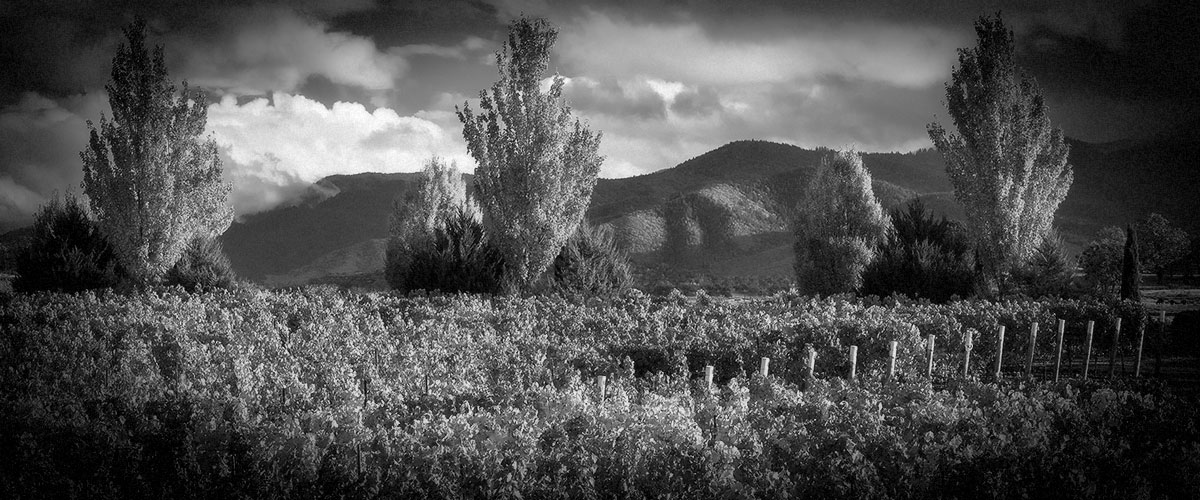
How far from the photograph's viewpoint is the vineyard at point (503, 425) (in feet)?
14.5

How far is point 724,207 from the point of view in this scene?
2453 inches

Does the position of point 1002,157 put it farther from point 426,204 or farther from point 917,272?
point 426,204

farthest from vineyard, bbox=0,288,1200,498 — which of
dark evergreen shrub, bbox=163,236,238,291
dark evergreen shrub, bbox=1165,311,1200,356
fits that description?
dark evergreen shrub, bbox=163,236,238,291

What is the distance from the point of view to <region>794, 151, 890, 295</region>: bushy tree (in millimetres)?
26422

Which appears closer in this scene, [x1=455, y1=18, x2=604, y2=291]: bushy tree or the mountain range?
[x1=455, y1=18, x2=604, y2=291]: bushy tree

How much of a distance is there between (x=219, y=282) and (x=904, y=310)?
17070 millimetres

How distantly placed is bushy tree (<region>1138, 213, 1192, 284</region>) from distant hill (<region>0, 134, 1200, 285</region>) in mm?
8893

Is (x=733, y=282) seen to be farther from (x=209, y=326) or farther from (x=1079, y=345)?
(x=209, y=326)

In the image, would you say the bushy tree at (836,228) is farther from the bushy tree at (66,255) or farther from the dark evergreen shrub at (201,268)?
the bushy tree at (66,255)

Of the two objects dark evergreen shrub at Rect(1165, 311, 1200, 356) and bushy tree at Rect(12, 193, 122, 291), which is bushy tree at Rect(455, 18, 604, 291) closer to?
bushy tree at Rect(12, 193, 122, 291)

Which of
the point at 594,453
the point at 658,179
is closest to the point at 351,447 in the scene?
the point at 594,453

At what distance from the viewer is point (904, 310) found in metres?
14.6

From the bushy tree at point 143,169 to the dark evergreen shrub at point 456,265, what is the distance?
6.39 m

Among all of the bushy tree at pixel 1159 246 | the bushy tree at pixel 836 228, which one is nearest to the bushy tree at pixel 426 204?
the bushy tree at pixel 836 228
